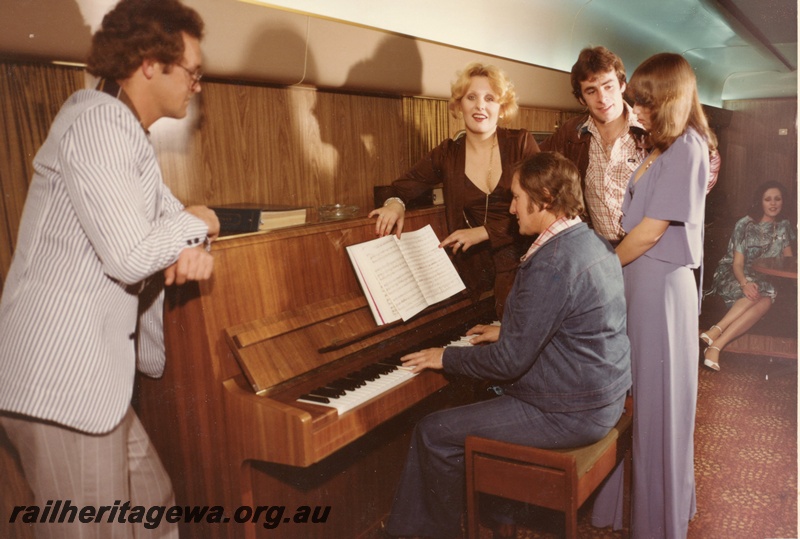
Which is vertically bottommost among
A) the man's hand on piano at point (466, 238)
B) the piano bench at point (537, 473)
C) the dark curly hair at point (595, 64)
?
the piano bench at point (537, 473)

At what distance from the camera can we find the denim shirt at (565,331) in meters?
2.02

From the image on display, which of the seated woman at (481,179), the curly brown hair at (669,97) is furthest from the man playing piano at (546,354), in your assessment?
the seated woman at (481,179)

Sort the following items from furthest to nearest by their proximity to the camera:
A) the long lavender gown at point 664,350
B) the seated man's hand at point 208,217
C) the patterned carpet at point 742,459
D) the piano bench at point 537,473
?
the patterned carpet at point 742,459
the long lavender gown at point 664,350
the piano bench at point 537,473
the seated man's hand at point 208,217

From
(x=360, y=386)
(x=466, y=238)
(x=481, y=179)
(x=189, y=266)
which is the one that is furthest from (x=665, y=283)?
(x=189, y=266)

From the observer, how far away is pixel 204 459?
6.52ft

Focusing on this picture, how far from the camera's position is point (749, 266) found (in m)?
5.01

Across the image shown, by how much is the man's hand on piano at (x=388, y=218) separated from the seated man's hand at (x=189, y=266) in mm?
1011

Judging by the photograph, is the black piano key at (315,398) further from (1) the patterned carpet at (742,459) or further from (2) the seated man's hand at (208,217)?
(1) the patterned carpet at (742,459)

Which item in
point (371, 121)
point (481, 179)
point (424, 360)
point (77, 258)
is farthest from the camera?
point (371, 121)

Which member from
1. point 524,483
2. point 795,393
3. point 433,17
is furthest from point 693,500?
point 433,17

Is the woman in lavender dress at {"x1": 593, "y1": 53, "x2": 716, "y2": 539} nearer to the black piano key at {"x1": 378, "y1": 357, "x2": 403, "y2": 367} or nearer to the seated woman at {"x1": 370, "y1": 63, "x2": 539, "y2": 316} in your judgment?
the seated woman at {"x1": 370, "y1": 63, "x2": 539, "y2": 316}

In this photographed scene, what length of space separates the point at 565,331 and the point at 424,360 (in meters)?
0.54

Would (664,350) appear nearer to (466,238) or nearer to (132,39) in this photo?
(466,238)

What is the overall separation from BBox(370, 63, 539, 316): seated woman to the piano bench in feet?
3.12
